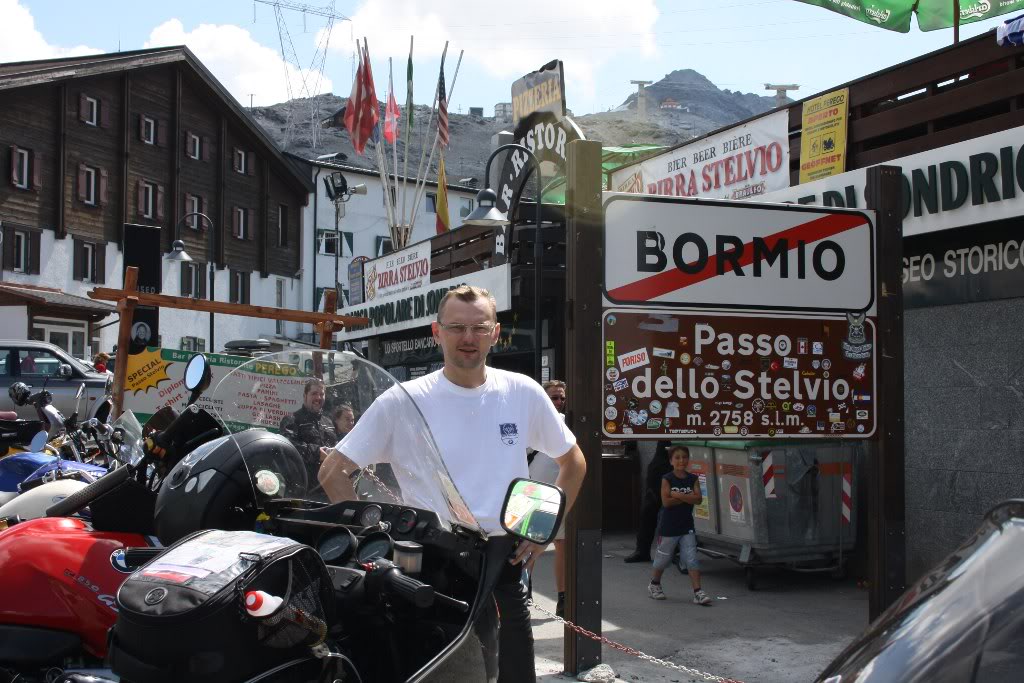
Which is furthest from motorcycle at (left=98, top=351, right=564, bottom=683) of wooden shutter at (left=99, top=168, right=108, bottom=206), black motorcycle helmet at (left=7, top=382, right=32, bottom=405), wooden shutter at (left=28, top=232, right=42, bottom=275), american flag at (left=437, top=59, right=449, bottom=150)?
wooden shutter at (left=99, top=168, right=108, bottom=206)

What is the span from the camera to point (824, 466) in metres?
10.1

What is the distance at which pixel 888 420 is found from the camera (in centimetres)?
711

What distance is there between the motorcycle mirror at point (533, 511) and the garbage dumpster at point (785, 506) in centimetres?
726

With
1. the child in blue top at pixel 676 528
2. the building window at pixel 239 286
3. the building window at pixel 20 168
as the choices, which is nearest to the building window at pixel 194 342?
the building window at pixel 239 286

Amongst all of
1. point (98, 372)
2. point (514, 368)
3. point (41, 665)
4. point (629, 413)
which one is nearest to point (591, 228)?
point (629, 413)

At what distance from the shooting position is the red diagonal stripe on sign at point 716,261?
21.8 ft

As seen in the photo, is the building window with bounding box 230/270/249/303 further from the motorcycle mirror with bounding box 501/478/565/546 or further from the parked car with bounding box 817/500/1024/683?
the parked car with bounding box 817/500/1024/683

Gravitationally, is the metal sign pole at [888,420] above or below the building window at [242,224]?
below

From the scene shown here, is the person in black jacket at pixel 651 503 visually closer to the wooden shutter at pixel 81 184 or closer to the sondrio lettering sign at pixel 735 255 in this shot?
the sondrio lettering sign at pixel 735 255

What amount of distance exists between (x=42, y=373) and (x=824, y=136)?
616 inches

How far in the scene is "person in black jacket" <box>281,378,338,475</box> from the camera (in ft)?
9.75

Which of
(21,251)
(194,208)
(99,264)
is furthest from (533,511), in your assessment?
(194,208)

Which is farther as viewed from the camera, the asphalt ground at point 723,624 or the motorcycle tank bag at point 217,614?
the asphalt ground at point 723,624

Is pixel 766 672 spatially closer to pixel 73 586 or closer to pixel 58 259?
pixel 73 586
